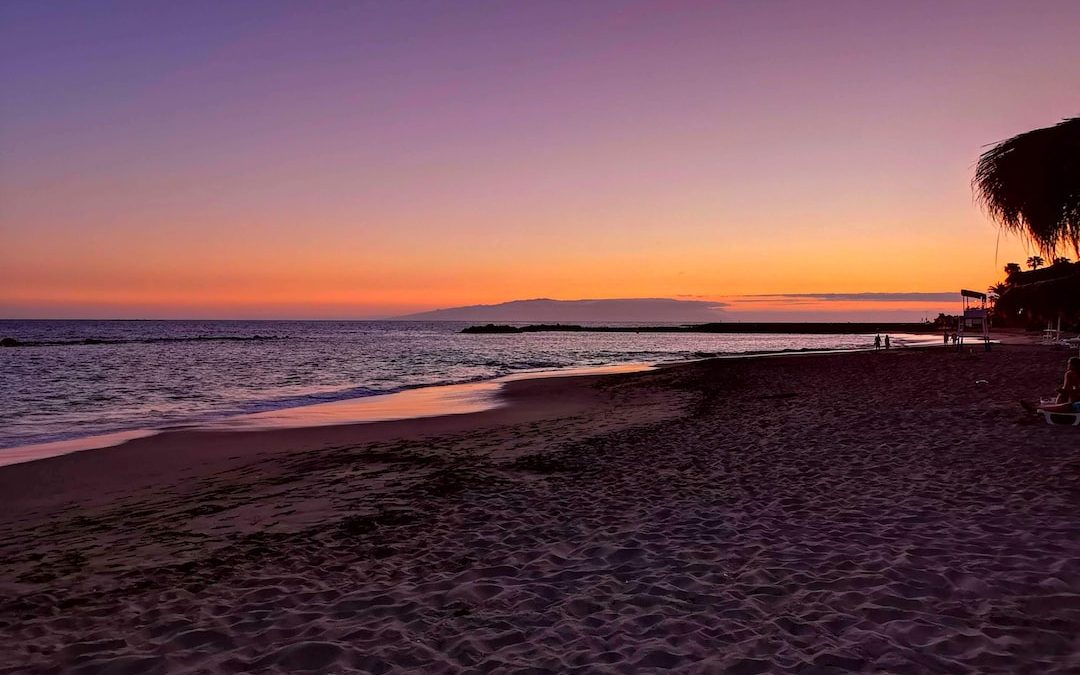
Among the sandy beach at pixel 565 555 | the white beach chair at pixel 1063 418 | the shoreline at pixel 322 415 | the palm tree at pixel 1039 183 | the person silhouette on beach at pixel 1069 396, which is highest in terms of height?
the palm tree at pixel 1039 183

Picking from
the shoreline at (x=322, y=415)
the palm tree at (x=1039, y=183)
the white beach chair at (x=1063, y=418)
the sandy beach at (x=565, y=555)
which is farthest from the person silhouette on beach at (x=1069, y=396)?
the shoreline at (x=322, y=415)

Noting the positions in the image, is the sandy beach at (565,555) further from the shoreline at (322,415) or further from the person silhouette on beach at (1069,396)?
the shoreline at (322,415)

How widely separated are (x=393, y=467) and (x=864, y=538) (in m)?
8.09

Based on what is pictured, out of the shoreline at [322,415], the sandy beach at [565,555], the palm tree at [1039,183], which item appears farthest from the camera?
the shoreline at [322,415]

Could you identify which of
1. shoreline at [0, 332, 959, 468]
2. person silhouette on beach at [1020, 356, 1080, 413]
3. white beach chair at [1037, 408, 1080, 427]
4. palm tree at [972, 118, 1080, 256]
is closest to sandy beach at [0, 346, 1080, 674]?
white beach chair at [1037, 408, 1080, 427]

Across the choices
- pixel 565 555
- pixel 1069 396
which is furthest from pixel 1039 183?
pixel 565 555

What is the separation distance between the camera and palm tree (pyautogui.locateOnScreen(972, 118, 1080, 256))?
9.84m

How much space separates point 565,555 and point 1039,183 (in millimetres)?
9755

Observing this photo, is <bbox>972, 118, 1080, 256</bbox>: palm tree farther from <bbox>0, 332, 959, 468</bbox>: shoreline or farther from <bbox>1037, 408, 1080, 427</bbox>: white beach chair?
<bbox>0, 332, 959, 468</bbox>: shoreline

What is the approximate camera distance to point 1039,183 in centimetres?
999

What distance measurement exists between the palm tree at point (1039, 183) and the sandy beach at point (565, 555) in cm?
376

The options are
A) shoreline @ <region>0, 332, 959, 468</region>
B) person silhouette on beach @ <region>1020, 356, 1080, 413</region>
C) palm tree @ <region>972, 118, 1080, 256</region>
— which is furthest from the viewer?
shoreline @ <region>0, 332, 959, 468</region>

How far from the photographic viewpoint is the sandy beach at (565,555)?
4648mm

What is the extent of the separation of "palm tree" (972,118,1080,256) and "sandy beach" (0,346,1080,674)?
376 centimetres
